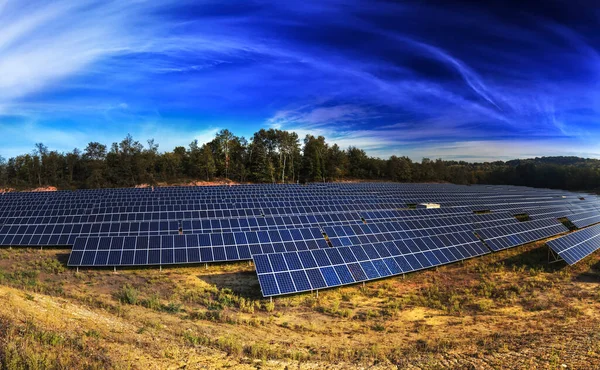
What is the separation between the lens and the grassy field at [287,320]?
7.93 m

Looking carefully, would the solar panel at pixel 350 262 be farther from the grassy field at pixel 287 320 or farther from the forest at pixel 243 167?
the forest at pixel 243 167

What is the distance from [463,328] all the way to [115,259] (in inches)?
714

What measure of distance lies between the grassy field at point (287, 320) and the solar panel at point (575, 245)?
107 centimetres

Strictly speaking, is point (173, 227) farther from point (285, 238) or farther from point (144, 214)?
point (285, 238)

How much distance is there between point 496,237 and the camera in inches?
947

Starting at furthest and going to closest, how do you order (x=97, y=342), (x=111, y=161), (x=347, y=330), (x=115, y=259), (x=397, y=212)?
(x=111, y=161), (x=397, y=212), (x=115, y=259), (x=347, y=330), (x=97, y=342)

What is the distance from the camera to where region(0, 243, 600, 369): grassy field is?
7.93 m

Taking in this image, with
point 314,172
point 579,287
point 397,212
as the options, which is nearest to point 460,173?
point 314,172

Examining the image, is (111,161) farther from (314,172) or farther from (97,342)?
(97,342)

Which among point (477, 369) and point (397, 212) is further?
point (397, 212)

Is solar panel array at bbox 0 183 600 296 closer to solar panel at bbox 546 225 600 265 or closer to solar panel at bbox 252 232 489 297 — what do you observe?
solar panel at bbox 252 232 489 297

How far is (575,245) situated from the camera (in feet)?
72.3

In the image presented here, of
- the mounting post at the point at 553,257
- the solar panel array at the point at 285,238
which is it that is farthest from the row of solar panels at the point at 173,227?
the mounting post at the point at 553,257

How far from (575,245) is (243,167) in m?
67.3
